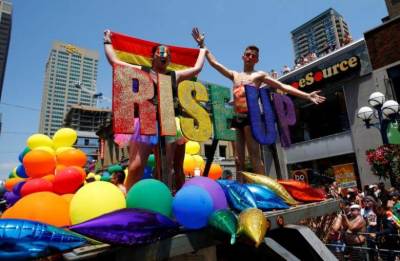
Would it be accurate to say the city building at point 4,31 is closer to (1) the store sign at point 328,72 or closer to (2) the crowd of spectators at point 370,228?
(1) the store sign at point 328,72

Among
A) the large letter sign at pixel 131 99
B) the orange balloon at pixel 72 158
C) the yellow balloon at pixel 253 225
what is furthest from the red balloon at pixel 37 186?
the yellow balloon at pixel 253 225

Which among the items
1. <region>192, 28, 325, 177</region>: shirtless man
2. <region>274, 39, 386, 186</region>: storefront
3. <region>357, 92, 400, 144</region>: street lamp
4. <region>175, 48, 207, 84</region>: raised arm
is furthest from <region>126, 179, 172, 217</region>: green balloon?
<region>274, 39, 386, 186</region>: storefront

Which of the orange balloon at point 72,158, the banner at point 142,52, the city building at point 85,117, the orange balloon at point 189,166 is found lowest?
the orange balloon at point 189,166

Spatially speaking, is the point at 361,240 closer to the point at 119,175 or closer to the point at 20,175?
the point at 119,175

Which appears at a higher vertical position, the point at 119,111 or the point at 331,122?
the point at 331,122

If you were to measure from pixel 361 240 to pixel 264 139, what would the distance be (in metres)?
4.02

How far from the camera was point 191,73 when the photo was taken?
3398 mm

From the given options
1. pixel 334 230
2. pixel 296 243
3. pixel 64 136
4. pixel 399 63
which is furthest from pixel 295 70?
pixel 296 243

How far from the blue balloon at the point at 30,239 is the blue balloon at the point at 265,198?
5.12ft

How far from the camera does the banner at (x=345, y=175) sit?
47.1 feet

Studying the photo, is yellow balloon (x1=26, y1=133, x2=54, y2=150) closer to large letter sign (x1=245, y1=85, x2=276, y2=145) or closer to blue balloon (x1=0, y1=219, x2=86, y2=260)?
large letter sign (x1=245, y1=85, x2=276, y2=145)

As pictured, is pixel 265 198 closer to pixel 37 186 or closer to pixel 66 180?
pixel 66 180

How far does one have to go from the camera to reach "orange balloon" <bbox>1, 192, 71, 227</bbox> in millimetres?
1827

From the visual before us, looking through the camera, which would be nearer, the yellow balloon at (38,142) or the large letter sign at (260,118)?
the large letter sign at (260,118)
